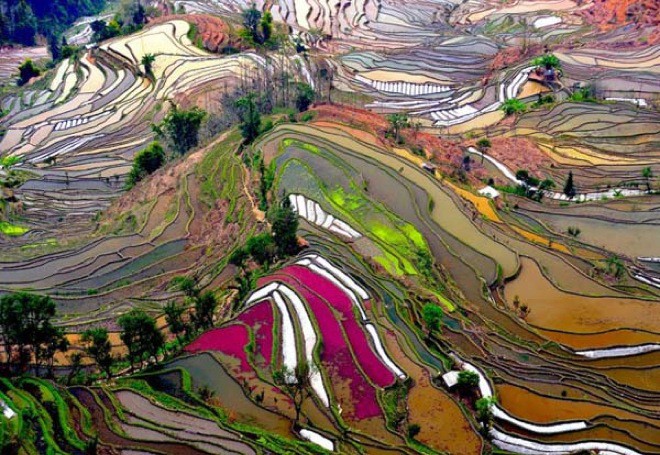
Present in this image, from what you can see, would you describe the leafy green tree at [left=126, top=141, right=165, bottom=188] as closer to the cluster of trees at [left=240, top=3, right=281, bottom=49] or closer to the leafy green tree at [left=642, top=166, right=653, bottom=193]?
the cluster of trees at [left=240, top=3, right=281, bottom=49]

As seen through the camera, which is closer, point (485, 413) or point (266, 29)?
point (485, 413)

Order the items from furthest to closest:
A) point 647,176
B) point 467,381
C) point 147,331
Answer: point 647,176, point 147,331, point 467,381

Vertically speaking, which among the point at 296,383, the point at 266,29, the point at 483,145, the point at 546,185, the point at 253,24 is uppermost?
the point at 253,24

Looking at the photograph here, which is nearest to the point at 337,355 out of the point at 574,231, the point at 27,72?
the point at 574,231

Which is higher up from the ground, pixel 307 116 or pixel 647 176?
pixel 307 116

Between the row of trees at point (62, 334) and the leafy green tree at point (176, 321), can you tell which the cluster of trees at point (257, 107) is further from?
the leafy green tree at point (176, 321)

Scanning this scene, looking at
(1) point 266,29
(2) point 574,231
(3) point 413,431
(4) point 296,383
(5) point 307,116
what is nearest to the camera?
(3) point 413,431

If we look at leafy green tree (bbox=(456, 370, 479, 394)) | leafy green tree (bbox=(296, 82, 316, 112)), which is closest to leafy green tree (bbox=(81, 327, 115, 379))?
leafy green tree (bbox=(456, 370, 479, 394))

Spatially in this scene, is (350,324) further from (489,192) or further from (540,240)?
(489,192)
